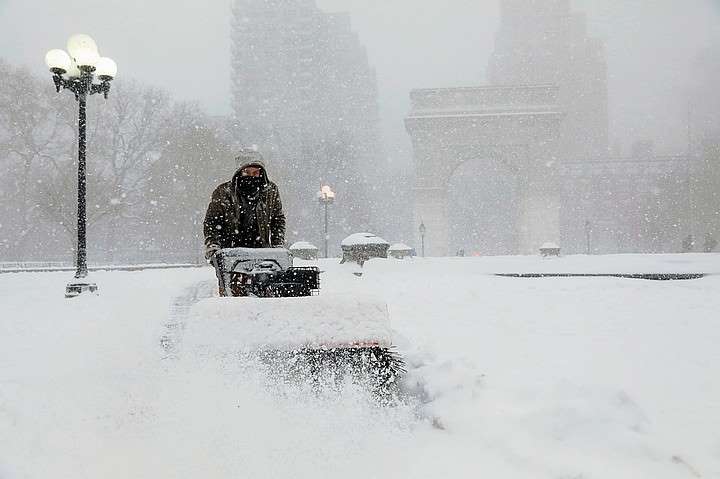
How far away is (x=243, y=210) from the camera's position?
4797mm

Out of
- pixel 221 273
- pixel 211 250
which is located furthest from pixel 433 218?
pixel 221 273

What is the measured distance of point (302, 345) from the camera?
3.52 meters

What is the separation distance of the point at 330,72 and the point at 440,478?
400 feet

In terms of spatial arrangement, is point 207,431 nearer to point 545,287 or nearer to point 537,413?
point 537,413

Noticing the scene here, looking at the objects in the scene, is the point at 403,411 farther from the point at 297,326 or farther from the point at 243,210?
the point at 243,210

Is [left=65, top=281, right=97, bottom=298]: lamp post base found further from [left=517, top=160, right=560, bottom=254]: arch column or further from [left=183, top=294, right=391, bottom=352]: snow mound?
[left=517, top=160, right=560, bottom=254]: arch column

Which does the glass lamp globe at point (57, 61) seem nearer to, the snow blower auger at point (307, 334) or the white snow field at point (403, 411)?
the white snow field at point (403, 411)

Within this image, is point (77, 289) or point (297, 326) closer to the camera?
point (297, 326)

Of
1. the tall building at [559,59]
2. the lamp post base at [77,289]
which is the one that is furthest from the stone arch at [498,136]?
the tall building at [559,59]

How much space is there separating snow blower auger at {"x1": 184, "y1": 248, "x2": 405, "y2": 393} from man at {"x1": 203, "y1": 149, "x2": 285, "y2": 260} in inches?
47.7

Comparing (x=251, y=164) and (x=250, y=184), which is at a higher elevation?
(x=251, y=164)

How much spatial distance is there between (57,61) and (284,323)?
10.2m

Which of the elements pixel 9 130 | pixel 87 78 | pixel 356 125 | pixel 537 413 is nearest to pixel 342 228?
pixel 9 130

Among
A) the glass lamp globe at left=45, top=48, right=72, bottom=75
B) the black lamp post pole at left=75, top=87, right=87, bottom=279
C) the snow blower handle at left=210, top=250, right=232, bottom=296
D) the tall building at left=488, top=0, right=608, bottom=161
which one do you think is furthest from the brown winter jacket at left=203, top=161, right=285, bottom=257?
the tall building at left=488, top=0, right=608, bottom=161
